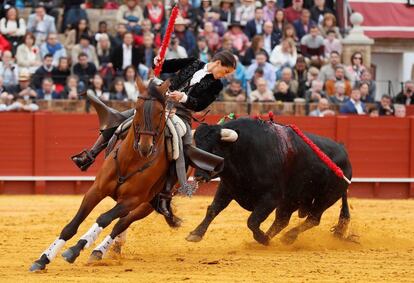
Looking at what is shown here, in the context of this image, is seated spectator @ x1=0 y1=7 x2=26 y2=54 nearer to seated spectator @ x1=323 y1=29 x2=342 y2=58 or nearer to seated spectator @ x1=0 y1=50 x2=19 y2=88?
seated spectator @ x1=0 y1=50 x2=19 y2=88

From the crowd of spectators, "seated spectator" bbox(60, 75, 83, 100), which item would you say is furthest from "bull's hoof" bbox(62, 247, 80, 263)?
"seated spectator" bbox(60, 75, 83, 100)

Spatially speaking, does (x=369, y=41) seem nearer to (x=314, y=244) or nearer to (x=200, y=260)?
(x=314, y=244)

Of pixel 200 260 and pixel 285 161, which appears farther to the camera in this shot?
pixel 285 161

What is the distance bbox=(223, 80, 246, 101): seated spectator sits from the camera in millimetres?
16453

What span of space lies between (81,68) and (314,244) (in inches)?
263

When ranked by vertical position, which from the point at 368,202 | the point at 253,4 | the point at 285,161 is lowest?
the point at 368,202

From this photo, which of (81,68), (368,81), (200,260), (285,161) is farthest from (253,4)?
(200,260)

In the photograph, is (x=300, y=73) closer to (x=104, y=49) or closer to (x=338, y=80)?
(x=338, y=80)

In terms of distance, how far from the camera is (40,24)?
17.1m

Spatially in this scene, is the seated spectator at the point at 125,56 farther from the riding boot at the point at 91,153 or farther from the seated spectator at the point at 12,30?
the riding boot at the point at 91,153

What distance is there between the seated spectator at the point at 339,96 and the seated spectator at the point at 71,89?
12.4 ft

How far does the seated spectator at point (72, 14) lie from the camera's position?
17.5 metres

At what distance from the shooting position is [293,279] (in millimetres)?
8180

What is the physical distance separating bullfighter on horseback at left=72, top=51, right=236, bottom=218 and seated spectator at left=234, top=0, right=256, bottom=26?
8692 millimetres
